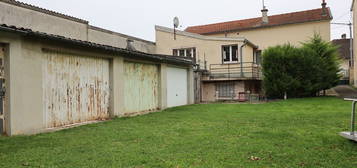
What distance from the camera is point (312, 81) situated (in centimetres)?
1862

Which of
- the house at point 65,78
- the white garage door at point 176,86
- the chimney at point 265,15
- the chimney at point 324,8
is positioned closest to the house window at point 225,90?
the white garage door at point 176,86

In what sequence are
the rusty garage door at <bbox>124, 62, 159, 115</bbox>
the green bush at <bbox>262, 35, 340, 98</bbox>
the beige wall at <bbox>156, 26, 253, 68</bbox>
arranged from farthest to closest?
the beige wall at <bbox>156, 26, 253, 68</bbox>, the green bush at <bbox>262, 35, 340, 98</bbox>, the rusty garage door at <bbox>124, 62, 159, 115</bbox>

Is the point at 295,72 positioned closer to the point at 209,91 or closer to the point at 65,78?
the point at 209,91

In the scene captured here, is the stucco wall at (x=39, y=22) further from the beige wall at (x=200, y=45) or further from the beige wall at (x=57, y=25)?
the beige wall at (x=200, y=45)

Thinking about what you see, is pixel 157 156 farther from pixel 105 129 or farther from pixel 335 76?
pixel 335 76

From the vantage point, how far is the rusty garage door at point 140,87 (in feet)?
39.4

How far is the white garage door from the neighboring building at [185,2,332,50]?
42.9 feet

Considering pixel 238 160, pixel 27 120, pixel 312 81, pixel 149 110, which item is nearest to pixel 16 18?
pixel 149 110

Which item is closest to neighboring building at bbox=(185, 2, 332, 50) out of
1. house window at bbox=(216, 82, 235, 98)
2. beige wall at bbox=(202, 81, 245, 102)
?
Result: house window at bbox=(216, 82, 235, 98)

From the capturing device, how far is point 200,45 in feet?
74.9

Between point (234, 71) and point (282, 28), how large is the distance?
8955 mm

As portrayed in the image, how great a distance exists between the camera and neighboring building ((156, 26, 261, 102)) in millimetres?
20594

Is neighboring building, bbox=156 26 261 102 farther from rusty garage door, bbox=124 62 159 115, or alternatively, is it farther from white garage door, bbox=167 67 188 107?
rusty garage door, bbox=124 62 159 115

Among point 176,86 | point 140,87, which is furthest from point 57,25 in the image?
point 176,86
